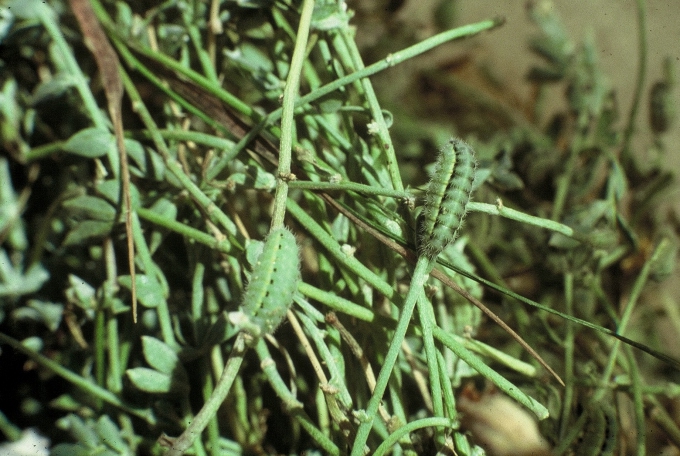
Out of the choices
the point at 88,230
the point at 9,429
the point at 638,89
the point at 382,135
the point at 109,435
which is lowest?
the point at 9,429

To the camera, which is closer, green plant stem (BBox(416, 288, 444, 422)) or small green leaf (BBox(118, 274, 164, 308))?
green plant stem (BBox(416, 288, 444, 422))

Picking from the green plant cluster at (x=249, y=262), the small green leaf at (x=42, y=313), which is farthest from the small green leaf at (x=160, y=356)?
the small green leaf at (x=42, y=313)

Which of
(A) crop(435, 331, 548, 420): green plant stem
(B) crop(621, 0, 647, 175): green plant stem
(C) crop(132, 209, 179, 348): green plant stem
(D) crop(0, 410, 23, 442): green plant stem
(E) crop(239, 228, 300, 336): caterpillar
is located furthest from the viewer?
(B) crop(621, 0, 647, 175): green plant stem

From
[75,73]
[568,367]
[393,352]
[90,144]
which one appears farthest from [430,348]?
[75,73]

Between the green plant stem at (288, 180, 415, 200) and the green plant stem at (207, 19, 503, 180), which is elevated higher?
the green plant stem at (207, 19, 503, 180)

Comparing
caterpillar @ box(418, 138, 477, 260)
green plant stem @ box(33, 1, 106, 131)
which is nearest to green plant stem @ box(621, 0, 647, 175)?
caterpillar @ box(418, 138, 477, 260)

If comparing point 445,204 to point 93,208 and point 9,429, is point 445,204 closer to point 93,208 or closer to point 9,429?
point 93,208

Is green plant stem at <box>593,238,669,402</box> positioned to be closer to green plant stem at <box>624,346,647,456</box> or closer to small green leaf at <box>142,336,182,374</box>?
green plant stem at <box>624,346,647,456</box>
